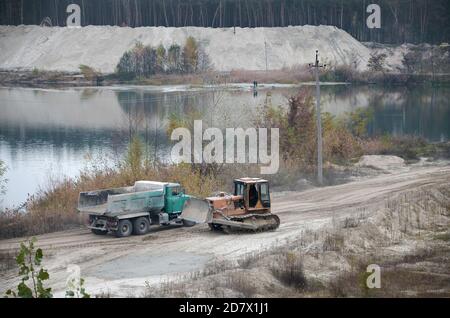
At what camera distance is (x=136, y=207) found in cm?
2564

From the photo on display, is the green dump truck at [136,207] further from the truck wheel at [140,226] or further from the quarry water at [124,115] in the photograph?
the quarry water at [124,115]

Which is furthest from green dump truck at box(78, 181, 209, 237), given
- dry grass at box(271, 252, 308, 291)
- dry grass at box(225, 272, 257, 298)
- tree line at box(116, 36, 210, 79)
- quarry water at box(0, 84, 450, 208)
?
tree line at box(116, 36, 210, 79)

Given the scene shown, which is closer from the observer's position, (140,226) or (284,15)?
(140,226)

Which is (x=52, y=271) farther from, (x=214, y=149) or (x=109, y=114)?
(x=109, y=114)

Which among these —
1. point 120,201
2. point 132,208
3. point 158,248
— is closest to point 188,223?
point 132,208

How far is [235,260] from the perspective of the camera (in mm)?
22078

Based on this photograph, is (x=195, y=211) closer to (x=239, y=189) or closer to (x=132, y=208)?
(x=239, y=189)

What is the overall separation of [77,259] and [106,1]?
45481mm

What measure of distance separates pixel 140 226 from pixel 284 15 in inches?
1829

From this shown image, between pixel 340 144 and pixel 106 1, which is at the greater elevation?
pixel 106 1

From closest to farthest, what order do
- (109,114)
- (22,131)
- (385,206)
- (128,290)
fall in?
(128,290) < (385,206) < (22,131) < (109,114)

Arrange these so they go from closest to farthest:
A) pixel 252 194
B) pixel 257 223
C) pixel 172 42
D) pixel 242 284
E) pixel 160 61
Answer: pixel 242 284 → pixel 257 223 → pixel 252 194 → pixel 160 61 → pixel 172 42

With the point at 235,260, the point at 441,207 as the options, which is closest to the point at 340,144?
the point at 441,207
